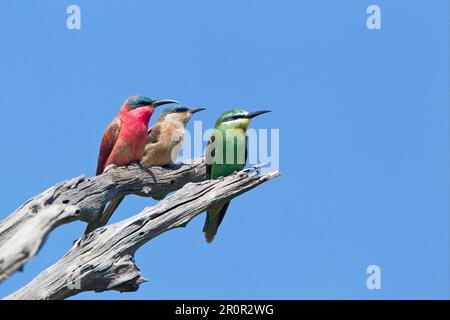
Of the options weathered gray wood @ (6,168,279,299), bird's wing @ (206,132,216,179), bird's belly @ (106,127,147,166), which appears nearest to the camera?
weathered gray wood @ (6,168,279,299)

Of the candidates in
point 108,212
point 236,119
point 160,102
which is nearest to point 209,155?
point 236,119

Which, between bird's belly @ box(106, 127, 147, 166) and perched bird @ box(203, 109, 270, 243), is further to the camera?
perched bird @ box(203, 109, 270, 243)

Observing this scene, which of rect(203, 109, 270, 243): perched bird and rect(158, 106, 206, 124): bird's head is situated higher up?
rect(158, 106, 206, 124): bird's head

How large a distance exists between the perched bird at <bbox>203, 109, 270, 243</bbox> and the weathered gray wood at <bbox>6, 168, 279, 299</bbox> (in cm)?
100

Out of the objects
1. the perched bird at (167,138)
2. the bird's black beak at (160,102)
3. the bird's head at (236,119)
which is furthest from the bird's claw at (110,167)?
the bird's head at (236,119)

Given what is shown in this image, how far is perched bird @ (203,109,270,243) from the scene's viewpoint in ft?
32.5

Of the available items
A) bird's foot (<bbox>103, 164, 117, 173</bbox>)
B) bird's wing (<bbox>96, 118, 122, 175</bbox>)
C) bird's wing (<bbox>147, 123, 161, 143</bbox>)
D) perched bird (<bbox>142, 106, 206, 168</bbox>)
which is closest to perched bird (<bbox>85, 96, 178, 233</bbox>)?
bird's wing (<bbox>96, 118, 122, 175</bbox>)

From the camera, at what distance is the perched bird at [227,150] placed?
9914 millimetres

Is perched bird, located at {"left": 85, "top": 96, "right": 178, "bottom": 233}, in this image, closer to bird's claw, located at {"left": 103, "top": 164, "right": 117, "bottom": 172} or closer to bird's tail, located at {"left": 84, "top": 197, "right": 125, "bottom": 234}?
bird's tail, located at {"left": 84, "top": 197, "right": 125, "bottom": 234}

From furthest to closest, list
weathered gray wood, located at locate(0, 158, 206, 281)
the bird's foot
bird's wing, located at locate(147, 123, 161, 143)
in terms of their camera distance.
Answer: bird's wing, located at locate(147, 123, 161, 143), the bird's foot, weathered gray wood, located at locate(0, 158, 206, 281)

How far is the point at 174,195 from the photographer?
8711 millimetres

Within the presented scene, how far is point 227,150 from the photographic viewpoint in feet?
32.6
